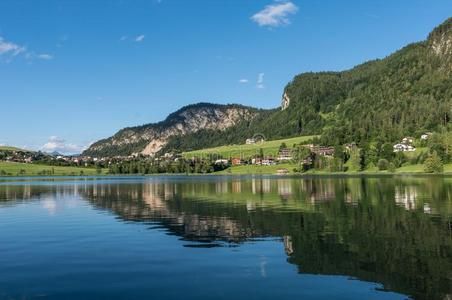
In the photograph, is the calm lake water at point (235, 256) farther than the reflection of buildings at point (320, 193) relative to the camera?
No

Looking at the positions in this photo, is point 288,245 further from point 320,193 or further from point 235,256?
point 320,193

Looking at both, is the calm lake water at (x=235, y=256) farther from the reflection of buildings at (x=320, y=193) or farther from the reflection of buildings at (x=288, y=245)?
the reflection of buildings at (x=320, y=193)

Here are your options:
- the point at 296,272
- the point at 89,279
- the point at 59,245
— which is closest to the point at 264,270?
the point at 296,272

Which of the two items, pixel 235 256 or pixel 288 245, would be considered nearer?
pixel 235 256

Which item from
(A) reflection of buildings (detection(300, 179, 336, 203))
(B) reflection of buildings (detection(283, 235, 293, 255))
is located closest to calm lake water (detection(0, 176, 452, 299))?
(B) reflection of buildings (detection(283, 235, 293, 255))

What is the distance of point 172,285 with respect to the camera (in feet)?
91.9

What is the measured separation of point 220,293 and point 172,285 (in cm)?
356

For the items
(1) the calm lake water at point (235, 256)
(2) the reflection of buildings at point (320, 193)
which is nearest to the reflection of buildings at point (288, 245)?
(1) the calm lake water at point (235, 256)

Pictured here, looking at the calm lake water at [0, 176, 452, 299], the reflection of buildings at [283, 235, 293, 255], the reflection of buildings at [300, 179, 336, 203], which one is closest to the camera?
the calm lake water at [0, 176, 452, 299]

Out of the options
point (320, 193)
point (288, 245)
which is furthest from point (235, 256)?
point (320, 193)

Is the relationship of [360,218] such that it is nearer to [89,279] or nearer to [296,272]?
[296,272]

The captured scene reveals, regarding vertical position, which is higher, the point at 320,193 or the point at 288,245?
the point at 320,193

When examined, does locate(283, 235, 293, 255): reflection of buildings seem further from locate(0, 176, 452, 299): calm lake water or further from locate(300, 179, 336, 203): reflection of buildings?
locate(300, 179, 336, 203): reflection of buildings

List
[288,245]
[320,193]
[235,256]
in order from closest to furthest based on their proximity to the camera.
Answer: [235,256]
[288,245]
[320,193]
